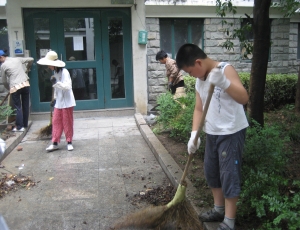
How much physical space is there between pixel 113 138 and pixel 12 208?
10.3 ft

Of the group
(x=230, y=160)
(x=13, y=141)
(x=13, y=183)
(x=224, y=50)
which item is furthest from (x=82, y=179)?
(x=224, y=50)

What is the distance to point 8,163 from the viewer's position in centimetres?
538

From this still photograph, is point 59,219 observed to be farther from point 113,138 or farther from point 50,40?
point 50,40

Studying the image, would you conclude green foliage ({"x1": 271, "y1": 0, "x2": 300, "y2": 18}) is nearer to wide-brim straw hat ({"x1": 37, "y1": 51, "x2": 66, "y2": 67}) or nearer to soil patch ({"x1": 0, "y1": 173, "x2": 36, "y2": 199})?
wide-brim straw hat ({"x1": 37, "y1": 51, "x2": 66, "y2": 67})

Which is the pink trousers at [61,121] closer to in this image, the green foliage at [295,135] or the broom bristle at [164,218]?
the broom bristle at [164,218]

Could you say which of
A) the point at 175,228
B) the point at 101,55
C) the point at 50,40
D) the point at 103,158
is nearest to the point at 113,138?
the point at 103,158

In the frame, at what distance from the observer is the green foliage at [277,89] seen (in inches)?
333

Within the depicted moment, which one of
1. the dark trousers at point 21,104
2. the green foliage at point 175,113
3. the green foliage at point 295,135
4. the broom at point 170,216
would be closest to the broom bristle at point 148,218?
the broom at point 170,216

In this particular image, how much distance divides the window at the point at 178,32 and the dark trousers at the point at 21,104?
432 centimetres

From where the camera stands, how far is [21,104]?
23.3ft

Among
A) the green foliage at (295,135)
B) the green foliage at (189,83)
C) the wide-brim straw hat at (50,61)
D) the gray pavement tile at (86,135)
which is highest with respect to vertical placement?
the wide-brim straw hat at (50,61)

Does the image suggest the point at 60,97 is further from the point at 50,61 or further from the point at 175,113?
the point at 175,113

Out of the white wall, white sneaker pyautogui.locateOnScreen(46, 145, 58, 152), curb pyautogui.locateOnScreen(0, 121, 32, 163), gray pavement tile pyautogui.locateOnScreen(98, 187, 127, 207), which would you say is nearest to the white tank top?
gray pavement tile pyautogui.locateOnScreen(98, 187, 127, 207)

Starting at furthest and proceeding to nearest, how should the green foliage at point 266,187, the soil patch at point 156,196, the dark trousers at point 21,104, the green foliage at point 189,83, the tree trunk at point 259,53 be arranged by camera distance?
the green foliage at point 189,83 → the dark trousers at point 21,104 → the tree trunk at point 259,53 → the soil patch at point 156,196 → the green foliage at point 266,187
